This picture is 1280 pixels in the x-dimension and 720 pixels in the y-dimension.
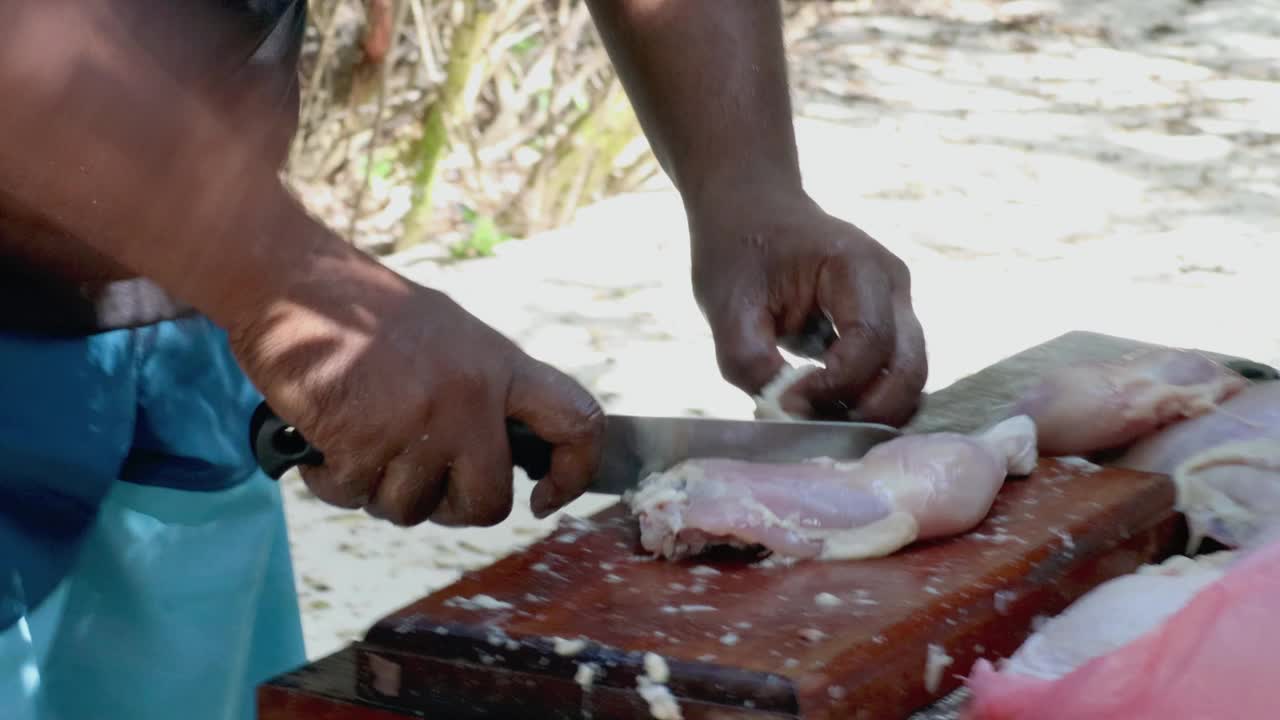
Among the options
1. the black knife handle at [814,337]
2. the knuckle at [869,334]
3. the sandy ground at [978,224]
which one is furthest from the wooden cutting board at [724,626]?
the sandy ground at [978,224]

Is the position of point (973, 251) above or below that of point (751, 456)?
below

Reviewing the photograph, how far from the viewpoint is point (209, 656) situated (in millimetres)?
2348

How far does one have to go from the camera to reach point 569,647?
1629mm

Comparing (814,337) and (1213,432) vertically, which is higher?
(814,337)

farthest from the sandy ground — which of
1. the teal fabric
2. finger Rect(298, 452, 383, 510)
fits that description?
finger Rect(298, 452, 383, 510)

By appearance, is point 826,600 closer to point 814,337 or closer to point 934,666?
point 934,666

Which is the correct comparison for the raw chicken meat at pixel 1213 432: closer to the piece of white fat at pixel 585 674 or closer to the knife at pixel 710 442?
the knife at pixel 710 442

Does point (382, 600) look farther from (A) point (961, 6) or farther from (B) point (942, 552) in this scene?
(A) point (961, 6)

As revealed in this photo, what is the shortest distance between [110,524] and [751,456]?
919 mm

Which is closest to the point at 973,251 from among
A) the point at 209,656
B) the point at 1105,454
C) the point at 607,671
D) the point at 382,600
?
the point at 382,600

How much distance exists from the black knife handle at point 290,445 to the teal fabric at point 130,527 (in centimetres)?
34

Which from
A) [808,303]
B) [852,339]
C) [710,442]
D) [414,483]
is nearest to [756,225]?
[808,303]

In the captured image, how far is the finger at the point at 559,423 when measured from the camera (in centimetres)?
183

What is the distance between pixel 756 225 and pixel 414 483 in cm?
85
